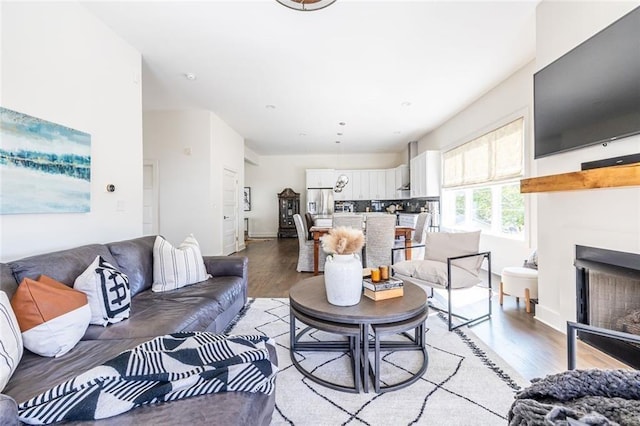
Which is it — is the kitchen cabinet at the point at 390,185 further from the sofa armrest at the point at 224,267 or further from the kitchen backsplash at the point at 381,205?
the sofa armrest at the point at 224,267

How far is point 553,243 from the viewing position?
2.42 metres

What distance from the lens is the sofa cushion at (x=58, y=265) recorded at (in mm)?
1484

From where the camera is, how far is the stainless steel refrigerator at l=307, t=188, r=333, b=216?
8.90 meters

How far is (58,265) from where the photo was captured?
1646 millimetres

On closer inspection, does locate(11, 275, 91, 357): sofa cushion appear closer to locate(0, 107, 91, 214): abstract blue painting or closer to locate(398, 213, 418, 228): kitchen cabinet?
locate(0, 107, 91, 214): abstract blue painting

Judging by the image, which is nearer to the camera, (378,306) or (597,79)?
(378,306)

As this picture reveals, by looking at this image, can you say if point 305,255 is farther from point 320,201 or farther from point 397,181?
point 397,181

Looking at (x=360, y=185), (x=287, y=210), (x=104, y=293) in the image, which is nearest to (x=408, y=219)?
(x=360, y=185)

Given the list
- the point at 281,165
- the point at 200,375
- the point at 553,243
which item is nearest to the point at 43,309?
the point at 200,375

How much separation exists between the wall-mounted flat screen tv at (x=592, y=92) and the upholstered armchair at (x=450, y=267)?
1048 millimetres

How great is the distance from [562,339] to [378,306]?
1643 millimetres

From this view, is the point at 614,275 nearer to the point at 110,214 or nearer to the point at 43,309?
the point at 43,309

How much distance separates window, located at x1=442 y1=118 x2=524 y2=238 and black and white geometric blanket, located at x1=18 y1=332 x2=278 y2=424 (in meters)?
3.93

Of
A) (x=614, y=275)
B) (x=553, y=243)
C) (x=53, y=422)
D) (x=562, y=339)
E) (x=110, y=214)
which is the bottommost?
(x=562, y=339)
